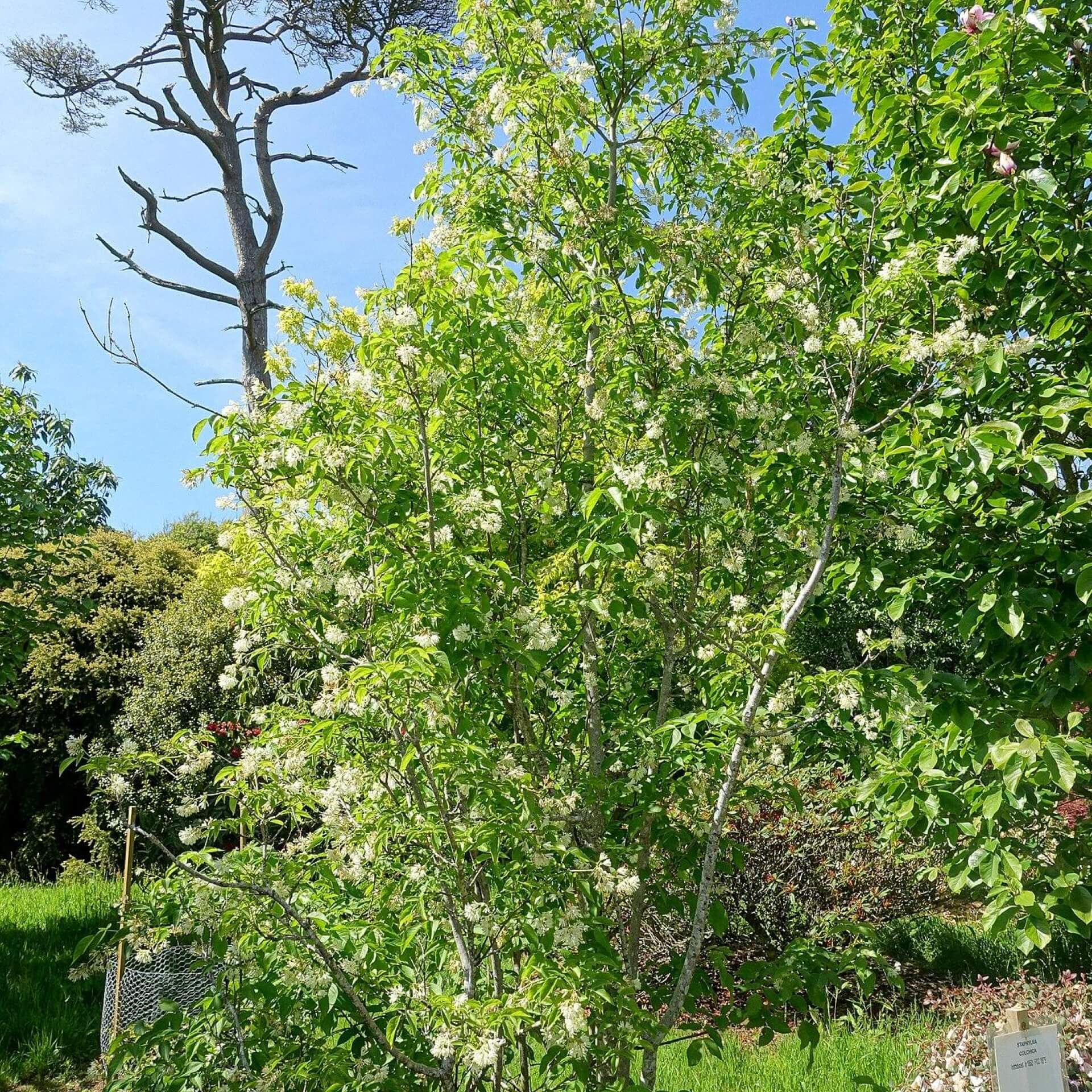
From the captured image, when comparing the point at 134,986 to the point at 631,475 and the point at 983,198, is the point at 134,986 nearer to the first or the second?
the point at 631,475

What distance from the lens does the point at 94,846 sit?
870cm

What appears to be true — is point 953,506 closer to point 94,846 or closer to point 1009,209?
point 1009,209

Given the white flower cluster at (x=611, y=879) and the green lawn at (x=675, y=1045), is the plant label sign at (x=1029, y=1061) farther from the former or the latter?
the white flower cluster at (x=611, y=879)

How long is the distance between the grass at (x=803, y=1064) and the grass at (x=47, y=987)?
9.48 ft

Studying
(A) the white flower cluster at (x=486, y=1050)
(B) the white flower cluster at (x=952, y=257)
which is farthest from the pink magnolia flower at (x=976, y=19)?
(A) the white flower cluster at (x=486, y=1050)

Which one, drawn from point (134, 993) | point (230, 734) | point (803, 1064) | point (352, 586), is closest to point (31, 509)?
point (230, 734)

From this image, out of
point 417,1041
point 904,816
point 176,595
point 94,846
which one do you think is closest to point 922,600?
point 904,816

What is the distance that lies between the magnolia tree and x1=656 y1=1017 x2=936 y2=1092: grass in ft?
4.00

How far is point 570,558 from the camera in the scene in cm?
294

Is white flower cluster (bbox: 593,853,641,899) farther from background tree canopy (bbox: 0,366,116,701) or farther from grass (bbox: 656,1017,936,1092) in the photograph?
background tree canopy (bbox: 0,366,116,701)

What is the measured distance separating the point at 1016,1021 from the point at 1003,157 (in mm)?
2571

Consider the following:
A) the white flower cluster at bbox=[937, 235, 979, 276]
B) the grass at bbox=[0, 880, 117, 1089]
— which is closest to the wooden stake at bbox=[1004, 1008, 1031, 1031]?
the white flower cluster at bbox=[937, 235, 979, 276]

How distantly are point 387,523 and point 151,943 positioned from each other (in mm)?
1227

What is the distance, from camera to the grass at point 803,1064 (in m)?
4.01
